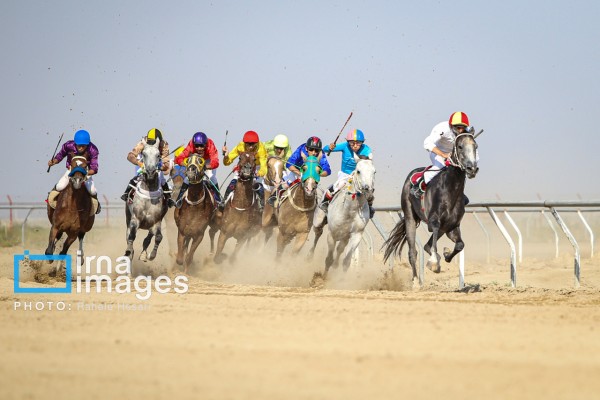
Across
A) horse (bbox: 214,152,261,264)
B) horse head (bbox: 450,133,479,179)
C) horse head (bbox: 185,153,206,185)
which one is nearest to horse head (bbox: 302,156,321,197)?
horse (bbox: 214,152,261,264)

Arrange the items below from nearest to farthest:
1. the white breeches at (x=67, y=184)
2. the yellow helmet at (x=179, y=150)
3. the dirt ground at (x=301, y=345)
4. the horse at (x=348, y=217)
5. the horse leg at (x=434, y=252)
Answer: the dirt ground at (x=301, y=345) → the horse leg at (x=434, y=252) → the horse at (x=348, y=217) → the white breeches at (x=67, y=184) → the yellow helmet at (x=179, y=150)

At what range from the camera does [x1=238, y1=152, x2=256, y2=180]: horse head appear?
50.3 feet

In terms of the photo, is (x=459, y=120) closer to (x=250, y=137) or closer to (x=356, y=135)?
(x=356, y=135)

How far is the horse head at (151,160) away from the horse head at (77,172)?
0.94 m

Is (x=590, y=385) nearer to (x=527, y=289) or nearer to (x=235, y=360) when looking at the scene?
(x=235, y=360)

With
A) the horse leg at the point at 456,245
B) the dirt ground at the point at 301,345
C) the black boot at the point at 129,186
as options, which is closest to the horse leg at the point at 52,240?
the black boot at the point at 129,186

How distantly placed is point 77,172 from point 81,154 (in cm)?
81

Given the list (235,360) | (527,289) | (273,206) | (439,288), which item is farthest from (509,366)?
(273,206)

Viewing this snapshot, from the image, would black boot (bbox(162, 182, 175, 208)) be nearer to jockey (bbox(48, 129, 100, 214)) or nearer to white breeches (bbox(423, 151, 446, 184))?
jockey (bbox(48, 129, 100, 214))

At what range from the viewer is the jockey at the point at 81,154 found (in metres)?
13.8

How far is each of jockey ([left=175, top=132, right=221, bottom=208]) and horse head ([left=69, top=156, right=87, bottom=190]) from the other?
6.44 feet

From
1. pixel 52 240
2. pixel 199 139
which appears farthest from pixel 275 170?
pixel 52 240

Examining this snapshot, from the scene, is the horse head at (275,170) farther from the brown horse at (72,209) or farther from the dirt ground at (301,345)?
the dirt ground at (301,345)

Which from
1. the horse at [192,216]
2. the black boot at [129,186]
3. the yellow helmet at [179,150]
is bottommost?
the horse at [192,216]
